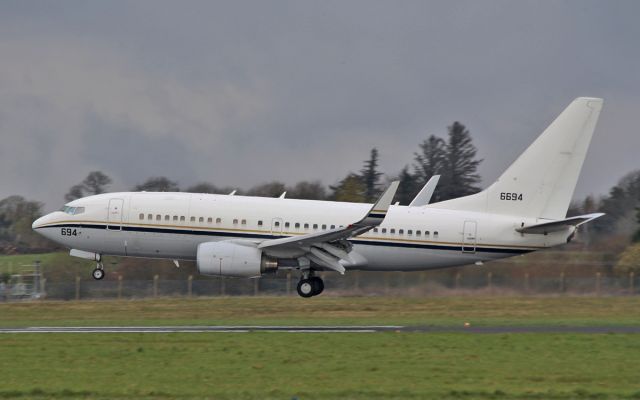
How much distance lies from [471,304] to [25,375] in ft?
63.9

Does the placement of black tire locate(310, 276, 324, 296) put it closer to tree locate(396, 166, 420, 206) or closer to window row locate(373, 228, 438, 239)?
window row locate(373, 228, 438, 239)

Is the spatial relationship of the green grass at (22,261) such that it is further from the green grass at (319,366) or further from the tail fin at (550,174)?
the green grass at (319,366)

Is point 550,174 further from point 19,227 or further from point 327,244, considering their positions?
point 19,227

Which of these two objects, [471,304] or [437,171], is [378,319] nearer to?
[471,304]

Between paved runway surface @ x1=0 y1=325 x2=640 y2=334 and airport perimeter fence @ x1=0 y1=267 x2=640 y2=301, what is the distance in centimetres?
1121

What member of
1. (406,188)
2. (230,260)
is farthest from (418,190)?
(230,260)

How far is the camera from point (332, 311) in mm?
32719

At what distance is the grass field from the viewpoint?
16.6m

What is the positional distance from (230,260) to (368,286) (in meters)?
8.37

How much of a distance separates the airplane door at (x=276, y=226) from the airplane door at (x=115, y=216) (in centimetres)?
502

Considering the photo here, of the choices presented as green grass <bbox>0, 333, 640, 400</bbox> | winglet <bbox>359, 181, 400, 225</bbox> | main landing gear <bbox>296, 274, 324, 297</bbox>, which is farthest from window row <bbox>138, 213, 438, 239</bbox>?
green grass <bbox>0, 333, 640, 400</bbox>

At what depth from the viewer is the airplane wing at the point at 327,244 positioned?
3117 centimetres

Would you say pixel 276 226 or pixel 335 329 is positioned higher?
pixel 276 226

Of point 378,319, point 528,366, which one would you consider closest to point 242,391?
point 528,366
